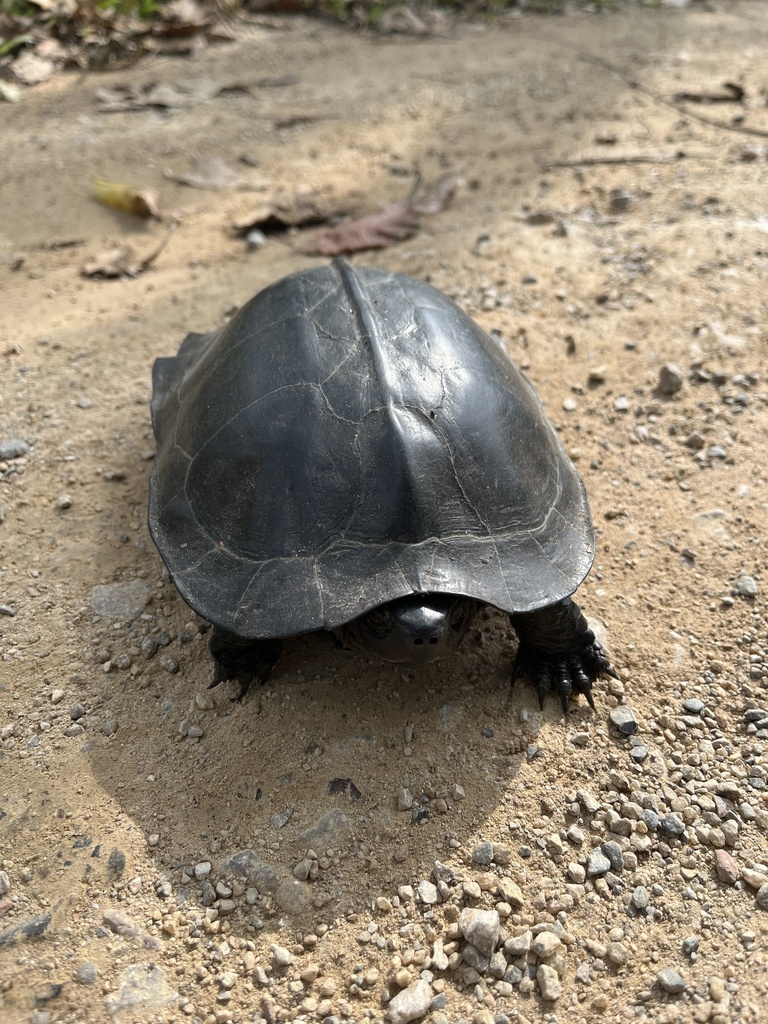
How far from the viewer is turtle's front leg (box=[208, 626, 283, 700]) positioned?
9.08 ft

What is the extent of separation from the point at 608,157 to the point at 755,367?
2.72m

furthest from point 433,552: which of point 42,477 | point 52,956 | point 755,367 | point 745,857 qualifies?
point 755,367

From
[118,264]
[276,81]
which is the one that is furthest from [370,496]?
[276,81]

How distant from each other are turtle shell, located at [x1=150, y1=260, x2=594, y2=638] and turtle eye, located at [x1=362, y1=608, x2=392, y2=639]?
0.10 m

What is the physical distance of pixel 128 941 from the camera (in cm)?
226

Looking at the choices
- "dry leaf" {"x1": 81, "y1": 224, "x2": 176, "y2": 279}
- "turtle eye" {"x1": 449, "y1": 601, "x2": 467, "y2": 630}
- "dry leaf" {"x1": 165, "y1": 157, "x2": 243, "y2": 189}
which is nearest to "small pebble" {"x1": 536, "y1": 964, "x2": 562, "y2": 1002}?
"turtle eye" {"x1": 449, "y1": 601, "x2": 467, "y2": 630}

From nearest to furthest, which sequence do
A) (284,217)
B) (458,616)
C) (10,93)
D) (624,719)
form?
(458,616)
(624,719)
(284,217)
(10,93)

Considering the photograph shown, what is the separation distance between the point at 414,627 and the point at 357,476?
21.6 inches

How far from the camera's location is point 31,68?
6930 mm

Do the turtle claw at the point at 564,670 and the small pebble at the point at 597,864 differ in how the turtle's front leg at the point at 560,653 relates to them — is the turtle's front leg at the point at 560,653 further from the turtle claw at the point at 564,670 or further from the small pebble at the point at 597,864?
the small pebble at the point at 597,864

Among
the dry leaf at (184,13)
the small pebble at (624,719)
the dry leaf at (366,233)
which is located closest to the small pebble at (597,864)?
the small pebble at (624,719)

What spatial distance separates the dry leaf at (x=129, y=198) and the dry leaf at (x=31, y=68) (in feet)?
7.45

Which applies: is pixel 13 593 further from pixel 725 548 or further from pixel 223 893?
pixel 725 548

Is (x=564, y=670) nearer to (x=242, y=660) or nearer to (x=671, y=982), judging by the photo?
(x=671, y=982)
